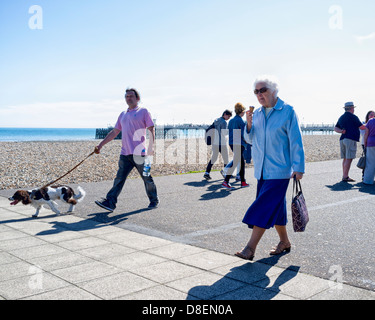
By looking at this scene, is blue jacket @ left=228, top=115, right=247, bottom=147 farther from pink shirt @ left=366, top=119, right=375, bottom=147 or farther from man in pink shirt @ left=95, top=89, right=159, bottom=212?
pink shirt @ left=366, top=119, right=375, bottom=147

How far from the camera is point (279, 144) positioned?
13.6ft

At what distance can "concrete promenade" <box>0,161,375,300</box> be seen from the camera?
341cm

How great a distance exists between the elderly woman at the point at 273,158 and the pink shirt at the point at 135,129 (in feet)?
9.95

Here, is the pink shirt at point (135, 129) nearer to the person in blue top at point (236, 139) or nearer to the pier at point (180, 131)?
the person in blue top at point (236, 139)

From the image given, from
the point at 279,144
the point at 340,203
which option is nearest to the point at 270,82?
the point at 279,144

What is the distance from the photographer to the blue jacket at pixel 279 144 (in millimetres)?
4051

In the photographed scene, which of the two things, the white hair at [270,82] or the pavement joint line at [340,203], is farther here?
the pavement joint line at [340,203]

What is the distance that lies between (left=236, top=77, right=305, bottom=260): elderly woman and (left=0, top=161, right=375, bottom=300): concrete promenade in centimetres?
47

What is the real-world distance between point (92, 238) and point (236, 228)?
208cm

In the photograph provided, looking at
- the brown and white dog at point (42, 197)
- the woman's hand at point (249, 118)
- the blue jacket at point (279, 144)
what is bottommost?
the brown and white dog at point (42, 197)

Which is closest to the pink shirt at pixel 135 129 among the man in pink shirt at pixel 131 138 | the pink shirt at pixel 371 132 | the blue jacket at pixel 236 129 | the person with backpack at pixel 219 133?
the man in pink shirt at pixel 131 138

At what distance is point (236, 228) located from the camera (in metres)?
5.79

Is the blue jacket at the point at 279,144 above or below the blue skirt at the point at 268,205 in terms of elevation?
above

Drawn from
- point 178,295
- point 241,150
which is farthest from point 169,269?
point 241,150
